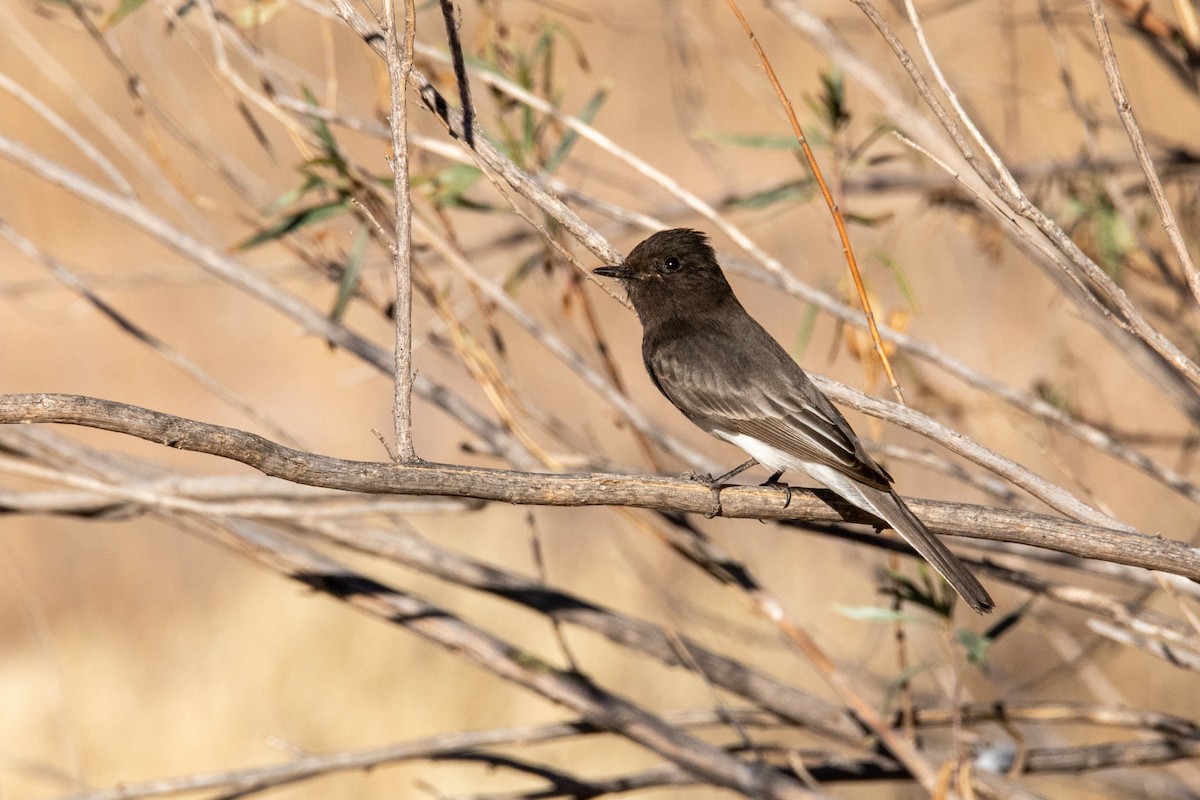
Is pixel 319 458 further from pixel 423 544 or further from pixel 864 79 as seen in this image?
pixel 864 79

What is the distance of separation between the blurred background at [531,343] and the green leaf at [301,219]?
22 mm

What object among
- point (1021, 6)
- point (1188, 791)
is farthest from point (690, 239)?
point (1021, 6)

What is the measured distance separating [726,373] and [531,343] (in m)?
8.70

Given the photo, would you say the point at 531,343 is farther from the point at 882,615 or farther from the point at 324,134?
the point at 882,615

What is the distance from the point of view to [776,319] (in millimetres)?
13758

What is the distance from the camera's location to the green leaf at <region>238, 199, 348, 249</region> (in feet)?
14.8

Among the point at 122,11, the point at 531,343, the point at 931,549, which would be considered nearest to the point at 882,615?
the point at 931,549

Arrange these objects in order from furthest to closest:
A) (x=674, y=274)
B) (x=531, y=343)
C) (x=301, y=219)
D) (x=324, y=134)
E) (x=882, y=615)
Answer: (x=531, y=343) → (x=674, y=274) → (x=301, y=219) → (x=324, y=134) → (x=882, y=615)

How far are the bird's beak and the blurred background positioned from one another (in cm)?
20

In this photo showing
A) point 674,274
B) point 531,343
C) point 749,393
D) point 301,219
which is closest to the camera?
point 301,219

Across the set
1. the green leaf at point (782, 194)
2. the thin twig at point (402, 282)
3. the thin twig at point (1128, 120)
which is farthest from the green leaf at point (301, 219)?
the thin twig at point (1128, 120)

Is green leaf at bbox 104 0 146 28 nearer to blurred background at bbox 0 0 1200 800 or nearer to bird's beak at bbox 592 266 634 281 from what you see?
blurred background at bbox 0 0 1200 800

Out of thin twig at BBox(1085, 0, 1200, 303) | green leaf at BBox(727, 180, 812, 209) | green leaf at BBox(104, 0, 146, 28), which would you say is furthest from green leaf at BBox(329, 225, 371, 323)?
thin twig at BBox(1085, 0, 1200, 303)

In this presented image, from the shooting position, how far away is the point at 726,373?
4.77m
